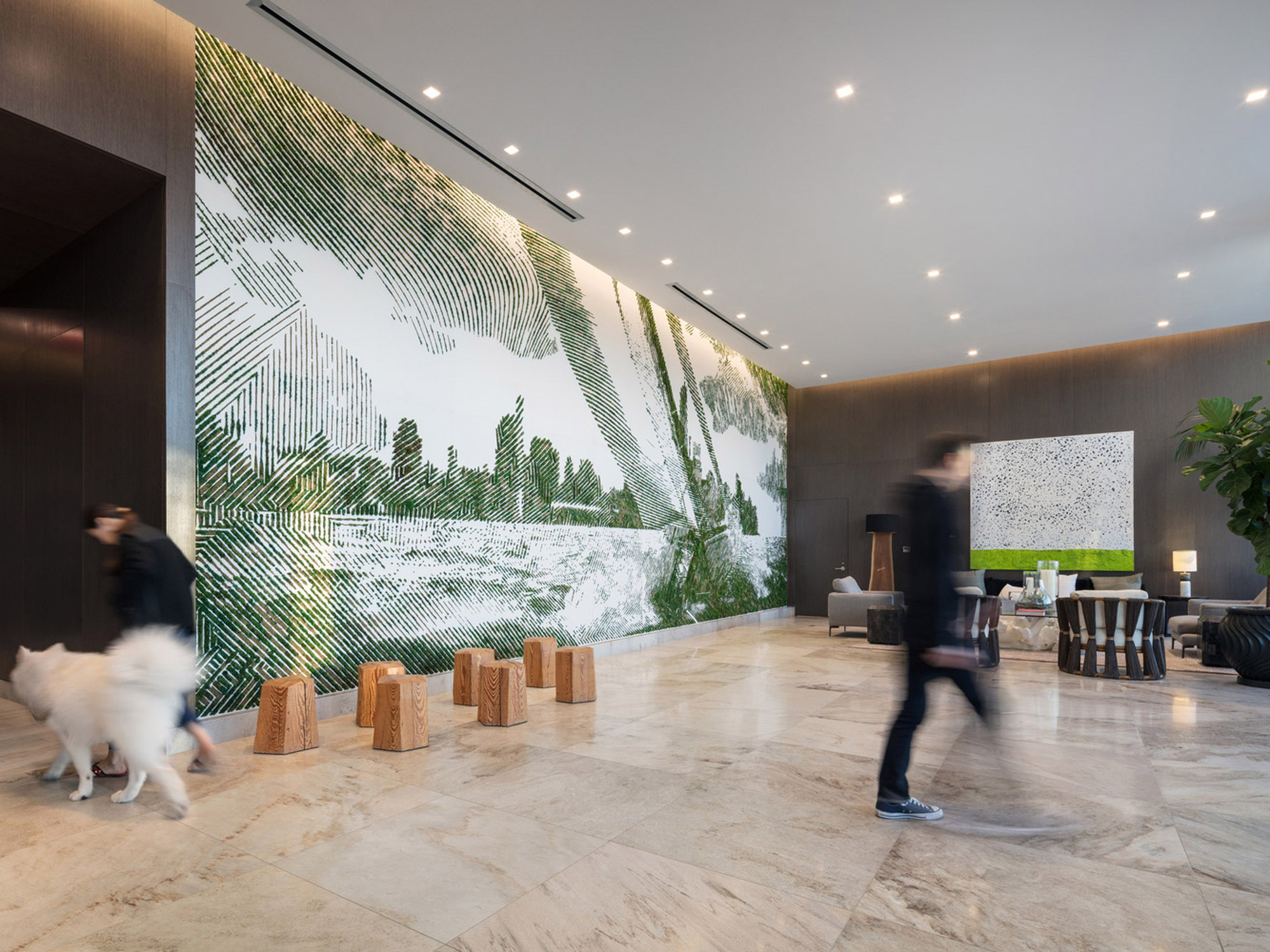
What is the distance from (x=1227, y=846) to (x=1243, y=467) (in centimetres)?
680

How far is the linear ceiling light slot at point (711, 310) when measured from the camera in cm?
955

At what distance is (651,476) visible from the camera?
32.8 feet

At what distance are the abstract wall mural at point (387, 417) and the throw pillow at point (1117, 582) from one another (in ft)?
23.2

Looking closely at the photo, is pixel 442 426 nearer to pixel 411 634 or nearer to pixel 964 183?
pixel 411 634

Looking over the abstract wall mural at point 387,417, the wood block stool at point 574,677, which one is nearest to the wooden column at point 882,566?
the abstract wall mural at point 387,417

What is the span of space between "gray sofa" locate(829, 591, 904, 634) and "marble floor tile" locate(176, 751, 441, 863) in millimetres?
8585

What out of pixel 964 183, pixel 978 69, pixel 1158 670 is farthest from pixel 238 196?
pixel 1158 670

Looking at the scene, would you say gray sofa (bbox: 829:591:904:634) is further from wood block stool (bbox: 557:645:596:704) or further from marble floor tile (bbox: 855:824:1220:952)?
marble floor tile (bbox: 855:824:1220:952)

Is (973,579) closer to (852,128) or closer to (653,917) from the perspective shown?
(852,128)

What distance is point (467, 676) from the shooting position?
5.93m

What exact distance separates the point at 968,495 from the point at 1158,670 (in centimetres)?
612

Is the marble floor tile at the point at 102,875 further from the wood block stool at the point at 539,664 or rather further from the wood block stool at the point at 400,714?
the wood block stool at the point at 539,664

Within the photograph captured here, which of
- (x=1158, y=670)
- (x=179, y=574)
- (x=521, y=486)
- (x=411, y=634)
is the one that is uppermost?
(x=521, y=486)

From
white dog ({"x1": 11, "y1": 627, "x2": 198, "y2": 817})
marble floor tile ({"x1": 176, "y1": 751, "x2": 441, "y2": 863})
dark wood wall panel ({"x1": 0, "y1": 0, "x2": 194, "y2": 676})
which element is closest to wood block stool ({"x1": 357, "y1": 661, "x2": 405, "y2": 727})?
marble floor tile ({"x1": 176, "y1": 751, "x2": 441, "y2": 863})
